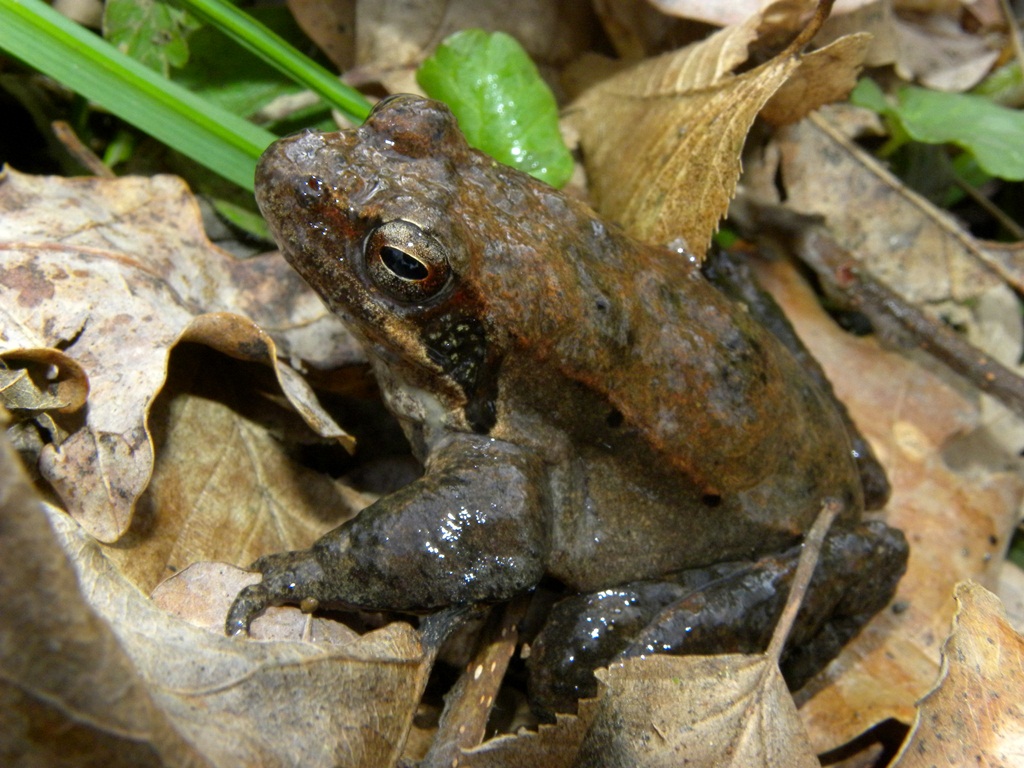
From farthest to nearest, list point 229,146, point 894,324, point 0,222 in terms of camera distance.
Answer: point 894,324, point 229,146, point 0,222

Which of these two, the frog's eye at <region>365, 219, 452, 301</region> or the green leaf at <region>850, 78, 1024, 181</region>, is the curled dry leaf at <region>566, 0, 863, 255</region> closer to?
the green leaf at <region>850, 78, 1024, 181</region>

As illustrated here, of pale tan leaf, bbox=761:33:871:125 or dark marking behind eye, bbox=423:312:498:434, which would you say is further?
pale tan leaf, bbox=761:33:871:125

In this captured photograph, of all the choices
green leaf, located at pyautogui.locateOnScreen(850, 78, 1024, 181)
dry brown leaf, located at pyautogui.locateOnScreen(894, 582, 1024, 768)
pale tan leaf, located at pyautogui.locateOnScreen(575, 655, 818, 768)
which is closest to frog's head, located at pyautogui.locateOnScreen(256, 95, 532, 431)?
pale tan leaf, located at pyautogui.locateOnScreen(575, 655, 818, 768)

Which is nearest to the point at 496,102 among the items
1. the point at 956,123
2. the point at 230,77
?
the point at 230,77

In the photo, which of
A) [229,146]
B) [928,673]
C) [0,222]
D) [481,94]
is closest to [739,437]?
[928,673]

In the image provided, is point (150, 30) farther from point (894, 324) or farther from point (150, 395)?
point (894, 324)

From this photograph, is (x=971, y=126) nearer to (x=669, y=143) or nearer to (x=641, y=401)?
(x=669, y=143)

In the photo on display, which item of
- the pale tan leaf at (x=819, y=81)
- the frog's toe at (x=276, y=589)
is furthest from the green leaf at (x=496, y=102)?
the frog's toe at (x=276, y=589)
